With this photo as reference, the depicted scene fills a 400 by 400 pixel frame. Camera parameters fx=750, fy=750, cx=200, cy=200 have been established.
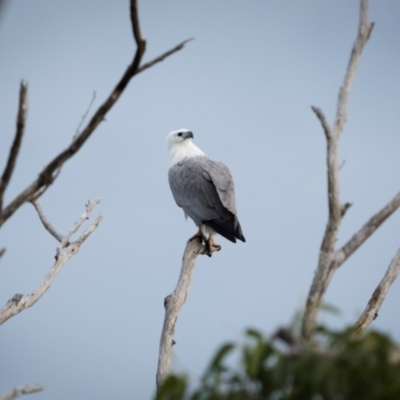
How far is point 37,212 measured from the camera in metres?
7.09

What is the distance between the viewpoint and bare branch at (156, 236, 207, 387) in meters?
5.65

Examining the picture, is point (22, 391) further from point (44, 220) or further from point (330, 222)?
point (44, 220)

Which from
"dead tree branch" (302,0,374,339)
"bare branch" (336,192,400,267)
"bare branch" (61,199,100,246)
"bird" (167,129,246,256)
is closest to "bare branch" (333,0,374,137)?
"dead tree branch" (302,0,374,339)

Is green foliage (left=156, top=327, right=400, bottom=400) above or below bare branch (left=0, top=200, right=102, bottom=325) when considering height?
below

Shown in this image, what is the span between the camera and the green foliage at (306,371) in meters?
2.59

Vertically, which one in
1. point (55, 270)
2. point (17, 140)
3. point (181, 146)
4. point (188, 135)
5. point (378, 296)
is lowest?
point (378, 296)

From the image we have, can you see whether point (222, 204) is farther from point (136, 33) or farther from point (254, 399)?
point (254, 399)

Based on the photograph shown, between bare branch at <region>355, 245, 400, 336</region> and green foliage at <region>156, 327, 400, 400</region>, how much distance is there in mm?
3416

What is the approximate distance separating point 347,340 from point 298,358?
0.21 metres

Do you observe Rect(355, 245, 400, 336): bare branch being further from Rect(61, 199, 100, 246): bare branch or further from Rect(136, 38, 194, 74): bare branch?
Rect(136, 38, 194, 74): bare branch

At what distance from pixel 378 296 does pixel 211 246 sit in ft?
6.11

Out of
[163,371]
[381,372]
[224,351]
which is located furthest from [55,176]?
[163,371]

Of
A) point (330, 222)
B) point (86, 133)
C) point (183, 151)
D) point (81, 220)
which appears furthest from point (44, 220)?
point (330, 222)

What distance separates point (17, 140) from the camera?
10.1 ft
